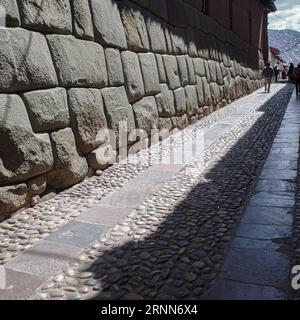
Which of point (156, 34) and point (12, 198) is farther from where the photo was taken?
point (156, 34)

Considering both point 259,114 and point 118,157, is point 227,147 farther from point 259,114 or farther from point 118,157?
point 259,114

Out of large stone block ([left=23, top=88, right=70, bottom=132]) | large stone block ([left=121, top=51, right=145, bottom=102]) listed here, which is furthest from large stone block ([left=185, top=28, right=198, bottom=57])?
large stone block ([left=23, top=88, right=70, bottom=132])

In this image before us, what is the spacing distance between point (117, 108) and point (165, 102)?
1.78m

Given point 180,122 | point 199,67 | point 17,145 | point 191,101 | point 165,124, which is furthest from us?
point 199,67

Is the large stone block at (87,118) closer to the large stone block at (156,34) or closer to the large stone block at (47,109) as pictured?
the large stone block at (47,109)

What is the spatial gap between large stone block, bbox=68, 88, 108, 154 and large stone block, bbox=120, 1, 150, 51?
1426 mm

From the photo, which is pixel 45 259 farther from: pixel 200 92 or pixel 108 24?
pixel 200 92

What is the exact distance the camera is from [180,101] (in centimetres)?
711

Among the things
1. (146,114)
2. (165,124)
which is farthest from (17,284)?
(165,124)

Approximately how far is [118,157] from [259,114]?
5137 mm

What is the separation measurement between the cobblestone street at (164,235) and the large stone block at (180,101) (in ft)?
7.65

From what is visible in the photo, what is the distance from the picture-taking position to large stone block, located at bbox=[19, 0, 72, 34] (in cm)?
332

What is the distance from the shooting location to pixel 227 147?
5559mm

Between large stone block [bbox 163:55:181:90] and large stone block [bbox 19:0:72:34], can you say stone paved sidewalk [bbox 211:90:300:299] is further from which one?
large stone block [bbox 163:55:181:90]
